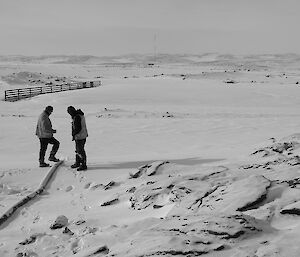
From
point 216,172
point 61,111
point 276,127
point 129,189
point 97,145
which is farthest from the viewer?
point 61,111

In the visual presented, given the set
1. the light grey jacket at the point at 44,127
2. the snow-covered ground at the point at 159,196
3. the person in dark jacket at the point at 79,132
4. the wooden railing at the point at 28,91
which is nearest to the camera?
the snow-covered ground at the point at 159,196

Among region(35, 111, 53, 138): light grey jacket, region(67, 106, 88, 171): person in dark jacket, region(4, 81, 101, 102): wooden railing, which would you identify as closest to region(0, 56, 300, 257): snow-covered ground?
region(67, 106, 88, 171): person in dark jacket

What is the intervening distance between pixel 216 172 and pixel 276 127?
13.3 meters

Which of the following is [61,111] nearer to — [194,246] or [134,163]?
[134,163]

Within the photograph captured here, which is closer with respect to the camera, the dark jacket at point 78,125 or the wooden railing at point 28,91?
the dark jacket at point 78,125

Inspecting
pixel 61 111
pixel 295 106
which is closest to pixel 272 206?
pixel 61 111

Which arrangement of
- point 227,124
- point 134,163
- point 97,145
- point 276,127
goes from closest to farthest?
1. point 134,163
2. point 97,145
3. point 276,127
4. point 227,124

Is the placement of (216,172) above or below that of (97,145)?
above

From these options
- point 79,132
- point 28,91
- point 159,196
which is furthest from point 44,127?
point 28,91

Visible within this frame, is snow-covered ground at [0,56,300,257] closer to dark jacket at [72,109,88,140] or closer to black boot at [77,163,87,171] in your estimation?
black boot at [77,163,87,171]

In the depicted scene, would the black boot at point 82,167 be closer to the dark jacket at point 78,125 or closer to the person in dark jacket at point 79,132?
the person in dark jacket at point 79,132

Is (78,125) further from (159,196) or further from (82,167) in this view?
(159,196)

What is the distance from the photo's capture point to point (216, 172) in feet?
26.2

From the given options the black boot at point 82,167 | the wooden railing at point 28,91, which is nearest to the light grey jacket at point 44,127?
the black boot at point 82,167
